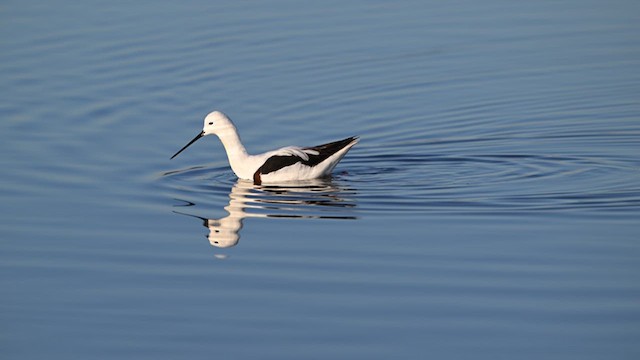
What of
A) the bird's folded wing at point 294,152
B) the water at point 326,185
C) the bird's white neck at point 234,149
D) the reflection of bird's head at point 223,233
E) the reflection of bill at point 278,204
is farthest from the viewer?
the bird's white neck at point 234,149

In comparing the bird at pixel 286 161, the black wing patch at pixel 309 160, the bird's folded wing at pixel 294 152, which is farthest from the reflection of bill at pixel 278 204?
the bird's folded wing at pixel 294 152

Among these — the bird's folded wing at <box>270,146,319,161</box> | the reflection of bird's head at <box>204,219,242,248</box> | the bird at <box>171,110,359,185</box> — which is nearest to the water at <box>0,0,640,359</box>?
the reflection of bird's head at <box>204,219,242,248</box>

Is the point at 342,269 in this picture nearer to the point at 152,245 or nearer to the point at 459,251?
the point at 459,251

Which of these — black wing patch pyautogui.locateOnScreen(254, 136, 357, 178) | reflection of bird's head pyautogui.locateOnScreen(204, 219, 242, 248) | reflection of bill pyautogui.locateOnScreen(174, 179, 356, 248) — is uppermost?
black wing patch pyautogui.locateOnScreen(254, 136, 357, 178)

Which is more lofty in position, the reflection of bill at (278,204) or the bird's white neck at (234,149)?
the bird's white neck at (234,149)

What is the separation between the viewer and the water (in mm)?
9906

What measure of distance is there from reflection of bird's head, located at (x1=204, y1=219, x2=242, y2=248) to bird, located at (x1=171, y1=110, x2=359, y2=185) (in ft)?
7.36

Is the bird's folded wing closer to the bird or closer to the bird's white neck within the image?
the bird

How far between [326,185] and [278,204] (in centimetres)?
138

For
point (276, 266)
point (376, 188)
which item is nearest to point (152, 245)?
point (276, 266)

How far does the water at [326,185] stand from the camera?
9.91m

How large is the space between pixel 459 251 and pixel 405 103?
758 centimetres

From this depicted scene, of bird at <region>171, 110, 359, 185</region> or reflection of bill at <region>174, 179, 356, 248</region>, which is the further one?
bird at <region>171, 110, 359, 185</region>

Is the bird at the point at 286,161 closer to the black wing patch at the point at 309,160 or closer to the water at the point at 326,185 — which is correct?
the black wing patch at the point at 309,160
